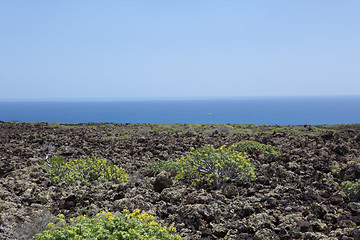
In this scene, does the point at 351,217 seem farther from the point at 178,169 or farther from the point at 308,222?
the point at 178,169

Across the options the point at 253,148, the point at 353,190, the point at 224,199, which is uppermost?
the point at 253,148

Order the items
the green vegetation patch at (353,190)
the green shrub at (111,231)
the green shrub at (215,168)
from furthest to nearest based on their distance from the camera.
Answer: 1. the green shrub at (215,168)
2. the green vegetation patch at (353,190)
3. the green shrub at (111,231)

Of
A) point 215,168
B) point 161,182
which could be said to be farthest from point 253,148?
point 161,182

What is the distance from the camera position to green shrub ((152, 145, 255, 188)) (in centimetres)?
871

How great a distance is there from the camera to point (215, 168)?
8.97 metres

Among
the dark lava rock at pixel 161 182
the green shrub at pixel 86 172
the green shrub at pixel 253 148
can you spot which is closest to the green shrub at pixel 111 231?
the dark lava rock at pixel 161 182

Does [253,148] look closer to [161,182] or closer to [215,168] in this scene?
[215,168]

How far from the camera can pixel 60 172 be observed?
398 inches

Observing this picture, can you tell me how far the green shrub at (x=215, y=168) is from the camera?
8.71 meters

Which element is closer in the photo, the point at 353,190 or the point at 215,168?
the point at 353,190

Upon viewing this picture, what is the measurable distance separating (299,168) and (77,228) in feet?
24.3

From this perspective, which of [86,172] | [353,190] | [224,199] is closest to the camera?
[353,190]

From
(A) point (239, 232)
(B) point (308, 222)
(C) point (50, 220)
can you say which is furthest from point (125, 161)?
(B) point (308, 222)

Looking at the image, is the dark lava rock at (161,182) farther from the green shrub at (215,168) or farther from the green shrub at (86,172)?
the green shrub at (86,172)
